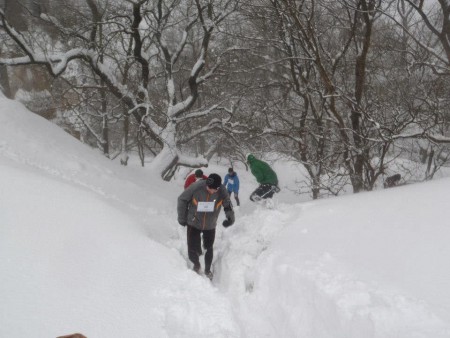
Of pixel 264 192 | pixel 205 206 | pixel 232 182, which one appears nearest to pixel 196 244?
pixel 205 206

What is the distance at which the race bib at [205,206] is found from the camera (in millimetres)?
5445

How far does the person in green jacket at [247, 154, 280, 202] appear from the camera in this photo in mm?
8156

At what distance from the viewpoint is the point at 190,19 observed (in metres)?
12.5

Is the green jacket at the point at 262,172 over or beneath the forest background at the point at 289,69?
beneath

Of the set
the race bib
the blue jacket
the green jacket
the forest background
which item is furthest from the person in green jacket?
the blue jacket

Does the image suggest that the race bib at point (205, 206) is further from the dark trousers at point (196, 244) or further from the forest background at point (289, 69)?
the forest background at point (289, 69)

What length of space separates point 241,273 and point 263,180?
10.9 ft

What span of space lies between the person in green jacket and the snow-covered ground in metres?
1.87

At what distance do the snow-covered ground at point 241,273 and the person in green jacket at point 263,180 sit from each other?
73.6 inches

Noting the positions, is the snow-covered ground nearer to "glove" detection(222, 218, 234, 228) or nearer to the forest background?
"glove" detection(222, 218, 234, 228)

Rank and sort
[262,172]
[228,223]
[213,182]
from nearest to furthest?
[213,182], [228,223], [262,172]

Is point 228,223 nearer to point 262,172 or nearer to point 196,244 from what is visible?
point 196,244

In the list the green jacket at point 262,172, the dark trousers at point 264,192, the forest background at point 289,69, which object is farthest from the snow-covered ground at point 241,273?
the forest background at point 289,69

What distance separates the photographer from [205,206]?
17.9 feet
